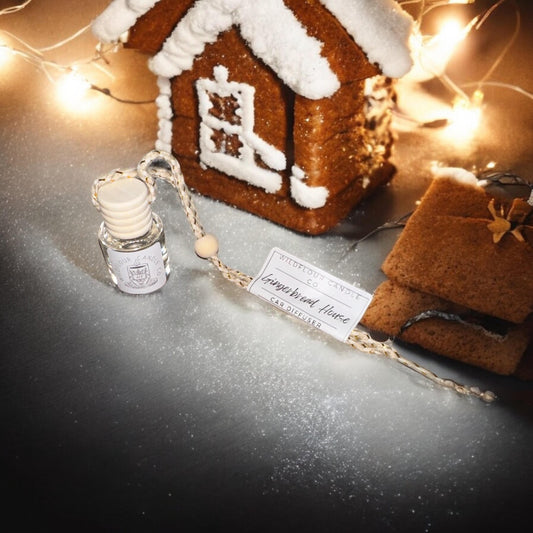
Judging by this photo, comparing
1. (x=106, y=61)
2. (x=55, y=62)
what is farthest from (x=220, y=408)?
(x=55, y=62)

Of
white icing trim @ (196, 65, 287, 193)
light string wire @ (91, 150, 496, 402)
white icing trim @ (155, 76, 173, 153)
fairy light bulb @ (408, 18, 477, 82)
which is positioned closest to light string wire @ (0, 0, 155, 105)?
white icing trim @ (155, 76, 173, 153)

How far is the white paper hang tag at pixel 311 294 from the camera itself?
927 millimetres

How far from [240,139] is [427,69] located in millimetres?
712

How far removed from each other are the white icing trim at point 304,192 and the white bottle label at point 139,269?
28 centimetres

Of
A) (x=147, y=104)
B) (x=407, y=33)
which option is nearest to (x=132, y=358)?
(x=407, y=33)

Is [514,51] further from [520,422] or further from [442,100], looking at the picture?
[520,422]

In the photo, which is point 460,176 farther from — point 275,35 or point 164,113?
point 164,113

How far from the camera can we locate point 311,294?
37.7 inches

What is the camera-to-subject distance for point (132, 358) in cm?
95

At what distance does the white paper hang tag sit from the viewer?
3.04ft

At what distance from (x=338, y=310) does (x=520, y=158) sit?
0.67 m

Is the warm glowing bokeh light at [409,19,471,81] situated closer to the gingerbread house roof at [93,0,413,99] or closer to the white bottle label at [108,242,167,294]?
the gingerbread house roof at [93,0,413,99]

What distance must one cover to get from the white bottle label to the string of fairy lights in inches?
25.5

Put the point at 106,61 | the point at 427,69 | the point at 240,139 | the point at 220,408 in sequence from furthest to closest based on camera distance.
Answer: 1. the point at 427,69
2. the point at 106,61
3. the point at 240,139
4. the point at 220,408
